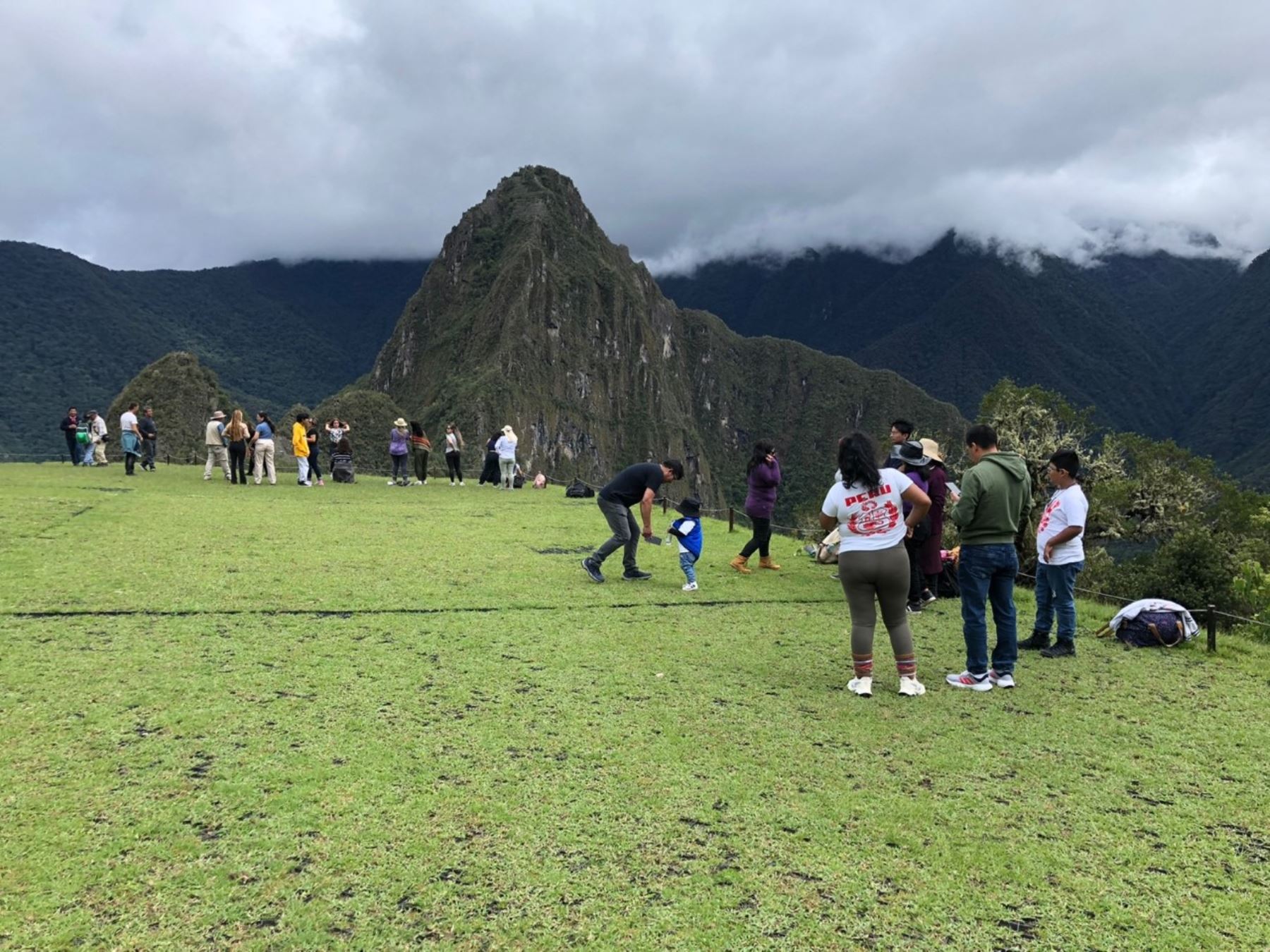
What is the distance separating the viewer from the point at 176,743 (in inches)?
165

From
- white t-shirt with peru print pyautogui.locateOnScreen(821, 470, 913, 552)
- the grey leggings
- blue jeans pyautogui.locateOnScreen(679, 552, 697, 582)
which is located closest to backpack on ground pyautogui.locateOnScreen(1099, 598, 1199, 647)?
the grey leggings

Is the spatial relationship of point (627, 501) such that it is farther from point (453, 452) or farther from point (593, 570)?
point (453, 452)

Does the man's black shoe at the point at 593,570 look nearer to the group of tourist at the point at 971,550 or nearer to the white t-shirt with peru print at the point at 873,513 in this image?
the group of tourist at the point at 971,550

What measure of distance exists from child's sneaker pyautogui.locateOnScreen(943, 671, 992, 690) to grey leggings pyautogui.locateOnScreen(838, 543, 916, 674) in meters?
0.51

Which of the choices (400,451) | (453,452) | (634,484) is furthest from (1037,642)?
(400,451)

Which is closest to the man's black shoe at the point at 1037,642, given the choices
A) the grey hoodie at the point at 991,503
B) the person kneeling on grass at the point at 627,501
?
the grey hoodie at the point at 991,503

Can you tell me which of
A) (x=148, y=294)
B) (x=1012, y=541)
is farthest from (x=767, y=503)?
(x=148, y=294)

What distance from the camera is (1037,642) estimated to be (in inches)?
274

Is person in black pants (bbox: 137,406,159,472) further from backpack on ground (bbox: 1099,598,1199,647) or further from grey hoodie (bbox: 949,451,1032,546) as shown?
backpack on ground (bbox: 1099,598,1199,647)

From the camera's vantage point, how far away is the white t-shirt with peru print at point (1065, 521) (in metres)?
6.86

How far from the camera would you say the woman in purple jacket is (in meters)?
9.93

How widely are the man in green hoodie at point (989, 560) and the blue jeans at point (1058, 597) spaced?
4.41ft

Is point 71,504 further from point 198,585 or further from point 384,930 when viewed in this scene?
point 384,930

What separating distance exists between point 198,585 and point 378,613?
2.11 meters
